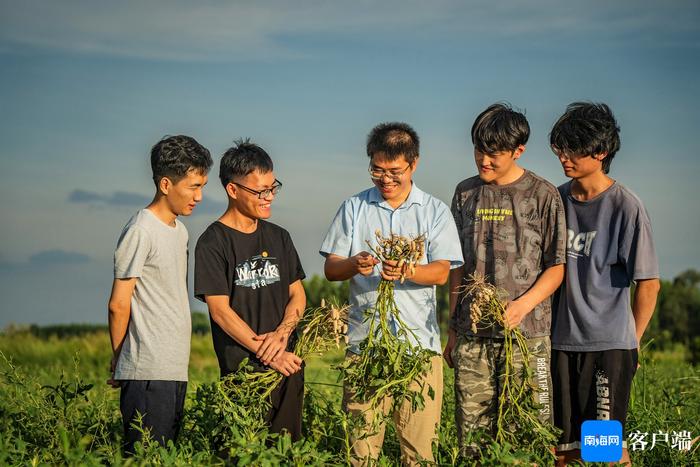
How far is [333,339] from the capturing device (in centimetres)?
444

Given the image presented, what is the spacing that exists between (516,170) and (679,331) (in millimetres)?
15136

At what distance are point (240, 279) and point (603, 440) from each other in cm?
238

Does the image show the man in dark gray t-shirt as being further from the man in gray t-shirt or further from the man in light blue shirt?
the man in gray t-shirt

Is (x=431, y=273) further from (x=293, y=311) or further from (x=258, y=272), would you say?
(x=258, y=272)

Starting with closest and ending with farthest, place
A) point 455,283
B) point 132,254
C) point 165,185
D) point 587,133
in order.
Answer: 1. point 132,254
2. point 165,185
3. point 455,283
4. point 587,133

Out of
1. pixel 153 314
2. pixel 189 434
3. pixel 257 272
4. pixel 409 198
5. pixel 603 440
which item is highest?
pixel 409 198

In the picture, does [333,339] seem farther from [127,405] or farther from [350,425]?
[127,405]

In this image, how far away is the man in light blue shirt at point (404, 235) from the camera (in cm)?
448

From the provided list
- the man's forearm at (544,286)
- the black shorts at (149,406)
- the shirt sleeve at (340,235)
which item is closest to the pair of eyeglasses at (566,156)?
the man's forearm at (544,286)

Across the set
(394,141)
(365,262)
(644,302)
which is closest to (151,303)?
(365,262)

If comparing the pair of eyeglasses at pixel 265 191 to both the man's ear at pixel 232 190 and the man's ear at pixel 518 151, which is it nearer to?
the man's ear at pixel 232 190

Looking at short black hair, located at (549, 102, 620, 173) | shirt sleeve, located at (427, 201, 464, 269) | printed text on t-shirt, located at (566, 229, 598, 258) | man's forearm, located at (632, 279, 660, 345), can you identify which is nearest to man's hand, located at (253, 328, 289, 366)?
shirt sleeve, located at (427, 201, 464, 269)

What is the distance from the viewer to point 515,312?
4.42m

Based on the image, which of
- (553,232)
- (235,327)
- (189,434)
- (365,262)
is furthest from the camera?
(189,434)
